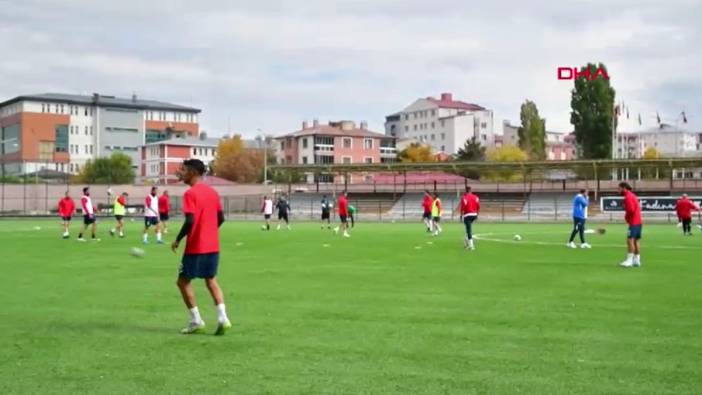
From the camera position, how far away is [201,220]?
1007 cm

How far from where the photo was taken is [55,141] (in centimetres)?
12600

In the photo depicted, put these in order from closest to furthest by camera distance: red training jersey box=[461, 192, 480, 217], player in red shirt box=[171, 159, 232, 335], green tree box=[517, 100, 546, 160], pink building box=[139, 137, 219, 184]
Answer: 1. player in red shirt box=[171, 159, 232, 335]
2. red training jersey box=[461, 192, 480, 217]
3. green tree box=[517, 100, 546, 160]
4. pink building box=[139, 137, 219, 184]

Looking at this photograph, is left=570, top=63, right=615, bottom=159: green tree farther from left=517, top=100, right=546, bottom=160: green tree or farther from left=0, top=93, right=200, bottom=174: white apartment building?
left=0, top=93, right=200, bottom=174: white apartment building

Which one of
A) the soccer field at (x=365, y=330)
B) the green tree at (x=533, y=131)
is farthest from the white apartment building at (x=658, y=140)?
the soccer field at (x=365, y=330)

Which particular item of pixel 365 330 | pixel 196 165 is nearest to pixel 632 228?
pixel 365 330

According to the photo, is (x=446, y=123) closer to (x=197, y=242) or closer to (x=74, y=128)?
(x=74, y=128)

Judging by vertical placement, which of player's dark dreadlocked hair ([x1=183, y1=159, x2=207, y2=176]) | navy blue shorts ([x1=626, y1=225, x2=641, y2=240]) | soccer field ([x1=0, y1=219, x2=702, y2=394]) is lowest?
soccer field ([x1=0, y1=219, x2=702, y2=394])

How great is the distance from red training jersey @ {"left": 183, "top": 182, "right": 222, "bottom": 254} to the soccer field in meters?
1.09

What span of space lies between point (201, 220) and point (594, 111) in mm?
84277

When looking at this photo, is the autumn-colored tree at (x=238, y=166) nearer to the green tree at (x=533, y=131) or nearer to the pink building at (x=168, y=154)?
the pink building at (x=168, y=154)

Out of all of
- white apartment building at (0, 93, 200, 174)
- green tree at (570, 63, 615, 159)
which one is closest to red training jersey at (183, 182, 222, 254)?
Result: green tree at (570, 63, 615, 159)

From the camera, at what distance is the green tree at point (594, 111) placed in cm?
8825

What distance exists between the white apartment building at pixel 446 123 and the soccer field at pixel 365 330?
139 metres

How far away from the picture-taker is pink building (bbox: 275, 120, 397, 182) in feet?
427
